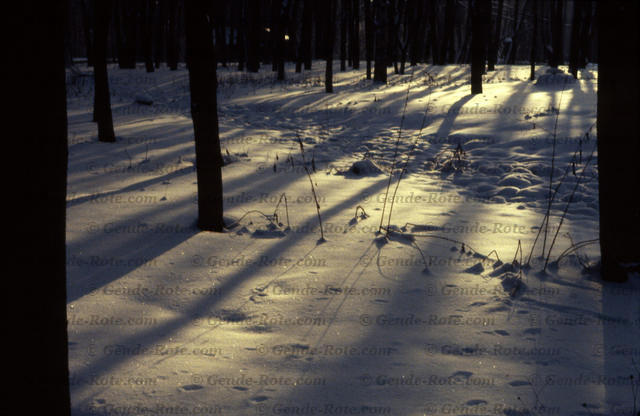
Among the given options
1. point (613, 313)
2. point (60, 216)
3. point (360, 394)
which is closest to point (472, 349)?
point (360, 394)

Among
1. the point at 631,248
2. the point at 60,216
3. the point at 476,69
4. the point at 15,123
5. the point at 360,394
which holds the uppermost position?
the point at 476,69

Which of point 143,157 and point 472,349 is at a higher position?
point 143,157

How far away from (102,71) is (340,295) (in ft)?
23.6

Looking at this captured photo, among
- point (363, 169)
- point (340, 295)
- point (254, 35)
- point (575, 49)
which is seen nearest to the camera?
point (340, 295)

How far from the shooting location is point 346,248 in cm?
468

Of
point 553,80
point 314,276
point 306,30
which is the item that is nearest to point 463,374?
point 314,276

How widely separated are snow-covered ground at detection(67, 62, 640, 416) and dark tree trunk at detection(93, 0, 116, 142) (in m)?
0.88

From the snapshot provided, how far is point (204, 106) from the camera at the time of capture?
4723 millimetres

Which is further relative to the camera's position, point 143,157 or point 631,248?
point 143,157

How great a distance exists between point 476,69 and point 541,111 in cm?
319

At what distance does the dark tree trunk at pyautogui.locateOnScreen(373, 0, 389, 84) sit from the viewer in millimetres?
18078

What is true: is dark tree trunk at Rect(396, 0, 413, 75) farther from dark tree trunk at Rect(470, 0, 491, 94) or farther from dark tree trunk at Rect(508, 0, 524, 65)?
dark tree trunk at Rect(470, 0, 491, 94)

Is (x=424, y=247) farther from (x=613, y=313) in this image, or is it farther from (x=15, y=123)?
(x=15, y=123)

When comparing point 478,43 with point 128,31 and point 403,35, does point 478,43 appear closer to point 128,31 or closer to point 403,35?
point 403,35
